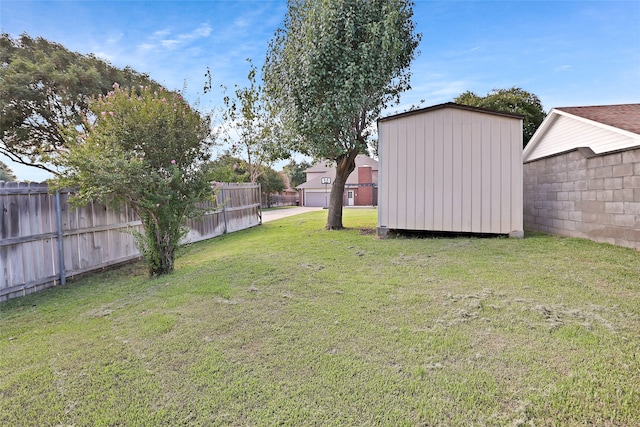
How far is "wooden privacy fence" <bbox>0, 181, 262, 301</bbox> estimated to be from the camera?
14.2ft

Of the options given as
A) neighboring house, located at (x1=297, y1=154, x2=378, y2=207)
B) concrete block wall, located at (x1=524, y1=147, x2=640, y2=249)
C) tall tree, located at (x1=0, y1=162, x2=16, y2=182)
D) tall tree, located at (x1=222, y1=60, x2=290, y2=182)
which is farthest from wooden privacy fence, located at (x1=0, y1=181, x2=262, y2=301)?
neighboring house, located at (x1=297, y1=154, x2=378, y2=207)

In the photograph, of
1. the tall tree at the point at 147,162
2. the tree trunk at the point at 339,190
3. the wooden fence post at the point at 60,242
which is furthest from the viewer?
the tree trunk at the point at 339,190

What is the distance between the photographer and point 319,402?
1.85m

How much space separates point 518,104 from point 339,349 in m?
21.1

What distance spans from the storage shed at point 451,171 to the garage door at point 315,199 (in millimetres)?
25003

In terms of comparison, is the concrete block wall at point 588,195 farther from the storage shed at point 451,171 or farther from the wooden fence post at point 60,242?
the wooden fence post at point 60,242

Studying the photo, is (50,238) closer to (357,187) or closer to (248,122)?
(248,122)

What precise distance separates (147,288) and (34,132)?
53.6ft

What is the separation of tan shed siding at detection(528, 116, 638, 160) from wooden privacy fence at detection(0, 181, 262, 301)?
10.9m

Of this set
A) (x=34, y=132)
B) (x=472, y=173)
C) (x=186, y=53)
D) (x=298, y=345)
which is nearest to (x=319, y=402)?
(x=298, y=345)

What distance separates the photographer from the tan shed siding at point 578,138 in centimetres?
840

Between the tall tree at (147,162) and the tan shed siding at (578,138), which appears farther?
the tan shed siding at (578,138)

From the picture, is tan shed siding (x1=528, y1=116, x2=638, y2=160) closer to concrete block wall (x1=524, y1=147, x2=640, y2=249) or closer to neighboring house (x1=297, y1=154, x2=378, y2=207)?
concrete block wall (x1=524, y1=147, x2=640, y2=249)

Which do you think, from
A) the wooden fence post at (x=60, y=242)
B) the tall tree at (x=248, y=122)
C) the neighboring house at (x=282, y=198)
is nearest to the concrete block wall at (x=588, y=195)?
the wooden fence post at (x=60, y=242)
